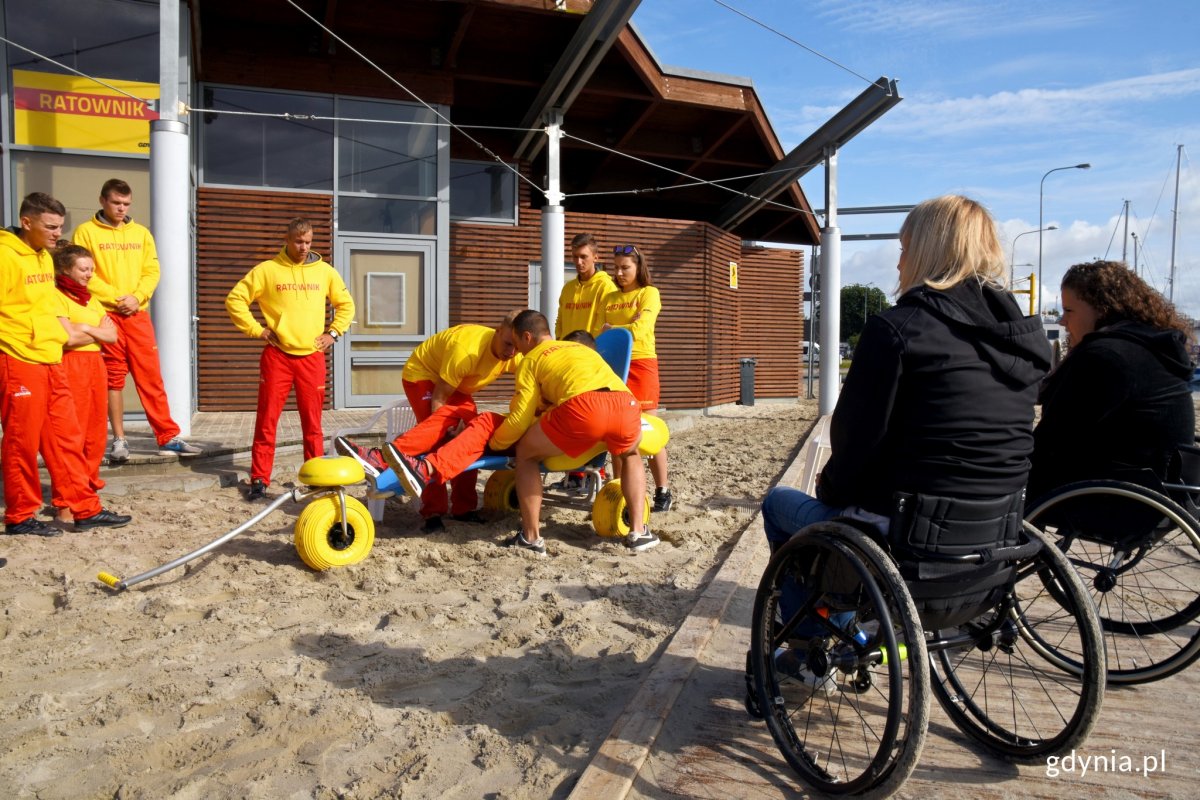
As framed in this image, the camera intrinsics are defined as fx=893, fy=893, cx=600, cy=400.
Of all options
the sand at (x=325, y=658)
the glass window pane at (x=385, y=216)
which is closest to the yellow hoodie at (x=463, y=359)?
the sand at (x=325, y=658)

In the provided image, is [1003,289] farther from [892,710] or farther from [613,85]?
[613,85]

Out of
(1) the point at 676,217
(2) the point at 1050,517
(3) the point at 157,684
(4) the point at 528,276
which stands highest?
(1) the point at 676,217

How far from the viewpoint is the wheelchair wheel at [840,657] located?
7.12 ft

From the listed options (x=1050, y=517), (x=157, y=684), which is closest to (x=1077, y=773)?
(x=1050, y=517)

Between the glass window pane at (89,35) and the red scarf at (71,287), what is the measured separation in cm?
474

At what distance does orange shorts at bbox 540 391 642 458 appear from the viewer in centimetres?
477

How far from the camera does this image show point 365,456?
16.8ft

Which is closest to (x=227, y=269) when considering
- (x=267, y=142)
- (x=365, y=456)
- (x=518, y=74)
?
(x=267, y=142)

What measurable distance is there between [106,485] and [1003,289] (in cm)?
603

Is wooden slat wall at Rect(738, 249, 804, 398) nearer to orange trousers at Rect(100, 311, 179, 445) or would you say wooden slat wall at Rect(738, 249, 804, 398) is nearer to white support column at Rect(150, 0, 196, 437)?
white support column at Rect(150, 0, 196, 437)

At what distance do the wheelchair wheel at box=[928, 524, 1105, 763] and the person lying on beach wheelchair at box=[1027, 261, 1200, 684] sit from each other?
23 cm

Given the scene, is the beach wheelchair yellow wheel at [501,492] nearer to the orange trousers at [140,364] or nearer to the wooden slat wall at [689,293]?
the orange trousers at [140,364]

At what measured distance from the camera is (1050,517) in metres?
3.50

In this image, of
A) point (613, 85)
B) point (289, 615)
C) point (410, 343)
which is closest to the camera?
point (289, 615)
